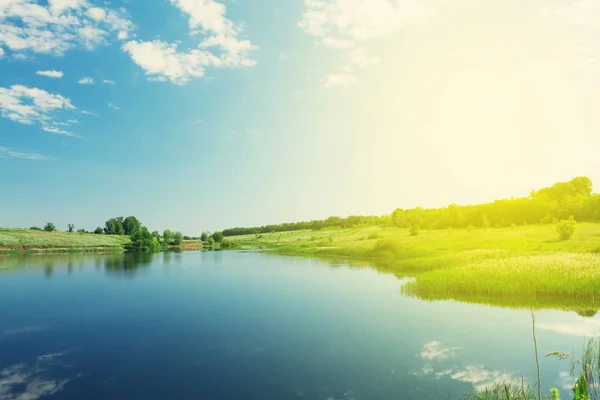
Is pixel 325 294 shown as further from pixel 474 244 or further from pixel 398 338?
pixel 474 244

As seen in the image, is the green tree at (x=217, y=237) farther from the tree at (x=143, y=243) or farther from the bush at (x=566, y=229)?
the bush at (x=566, y=229)

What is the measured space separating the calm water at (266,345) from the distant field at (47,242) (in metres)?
88.4

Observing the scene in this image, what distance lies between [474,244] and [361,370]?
61.5 metres

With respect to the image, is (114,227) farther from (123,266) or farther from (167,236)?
(123,266)

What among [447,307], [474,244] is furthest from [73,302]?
[474,244]

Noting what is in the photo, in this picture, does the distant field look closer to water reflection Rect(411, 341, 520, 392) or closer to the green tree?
the green tree

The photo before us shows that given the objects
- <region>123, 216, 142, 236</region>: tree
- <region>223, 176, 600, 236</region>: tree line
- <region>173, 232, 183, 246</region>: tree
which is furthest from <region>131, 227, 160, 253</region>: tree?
<region>223, 176, 600, 236</region>: tree line

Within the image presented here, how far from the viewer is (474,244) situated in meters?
67.8

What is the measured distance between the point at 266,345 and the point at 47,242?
127m

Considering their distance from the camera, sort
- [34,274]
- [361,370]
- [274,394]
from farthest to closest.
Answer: [34,274] → [361,370] → [274,394]

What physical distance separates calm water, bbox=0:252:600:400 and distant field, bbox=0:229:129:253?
3479 inches

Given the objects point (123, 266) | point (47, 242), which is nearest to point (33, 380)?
point (123, 266)

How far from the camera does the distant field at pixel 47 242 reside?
103 meters

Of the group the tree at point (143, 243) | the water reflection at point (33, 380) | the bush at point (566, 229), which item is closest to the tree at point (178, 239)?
the tree at point (143, 243)
